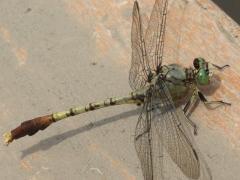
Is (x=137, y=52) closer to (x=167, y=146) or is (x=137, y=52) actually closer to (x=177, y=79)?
(x=177, y=79)

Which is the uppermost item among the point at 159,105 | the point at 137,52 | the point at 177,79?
the point at 137,52

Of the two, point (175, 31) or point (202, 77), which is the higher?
point (175, 31)

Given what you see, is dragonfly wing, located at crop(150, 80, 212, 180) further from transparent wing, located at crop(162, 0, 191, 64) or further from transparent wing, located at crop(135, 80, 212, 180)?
transparent wing, located at crop(162, 0, 191, 64)

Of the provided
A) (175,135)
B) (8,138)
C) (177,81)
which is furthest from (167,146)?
(8,138)

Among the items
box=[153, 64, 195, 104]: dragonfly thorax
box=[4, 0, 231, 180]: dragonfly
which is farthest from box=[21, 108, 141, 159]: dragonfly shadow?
box=[153, 64, 195, 104]: dragonfly thorax

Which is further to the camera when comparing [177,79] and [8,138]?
[177,79]

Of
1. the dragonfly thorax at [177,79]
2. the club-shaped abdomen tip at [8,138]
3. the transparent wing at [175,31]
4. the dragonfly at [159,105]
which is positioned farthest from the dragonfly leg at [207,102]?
the club-shaped abdomen tip at [8,138]

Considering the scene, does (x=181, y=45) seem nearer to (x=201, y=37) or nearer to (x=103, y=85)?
(x=201, y=37)

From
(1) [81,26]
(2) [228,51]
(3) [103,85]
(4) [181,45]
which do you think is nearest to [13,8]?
(1) [81,26]

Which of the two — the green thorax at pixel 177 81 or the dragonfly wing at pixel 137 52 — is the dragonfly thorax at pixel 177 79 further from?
the dragonfly wing at pixel 137 52
